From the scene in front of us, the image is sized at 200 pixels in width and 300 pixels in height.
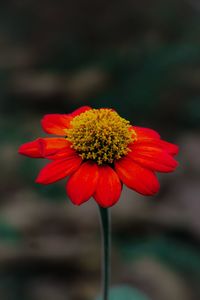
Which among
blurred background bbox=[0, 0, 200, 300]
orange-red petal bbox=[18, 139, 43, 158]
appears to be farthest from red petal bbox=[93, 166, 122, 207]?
blurred background bbox=[0, 0, 200, 300]

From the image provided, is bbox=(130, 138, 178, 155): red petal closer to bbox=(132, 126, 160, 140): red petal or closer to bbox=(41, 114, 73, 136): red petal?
bbox=(132, 126, 160, 140): red petal

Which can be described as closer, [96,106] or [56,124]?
[56,124]

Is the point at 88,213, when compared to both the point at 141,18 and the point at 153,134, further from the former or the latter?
the point at 141,18

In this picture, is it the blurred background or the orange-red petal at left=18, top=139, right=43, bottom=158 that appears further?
the blurred background

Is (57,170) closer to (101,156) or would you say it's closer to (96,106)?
(101,156)

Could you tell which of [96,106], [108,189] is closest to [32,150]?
[108,189]

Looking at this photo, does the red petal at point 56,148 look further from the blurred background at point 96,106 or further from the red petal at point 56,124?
the blurred background at point 96,106

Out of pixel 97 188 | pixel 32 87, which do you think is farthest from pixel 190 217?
pixel 32 87
